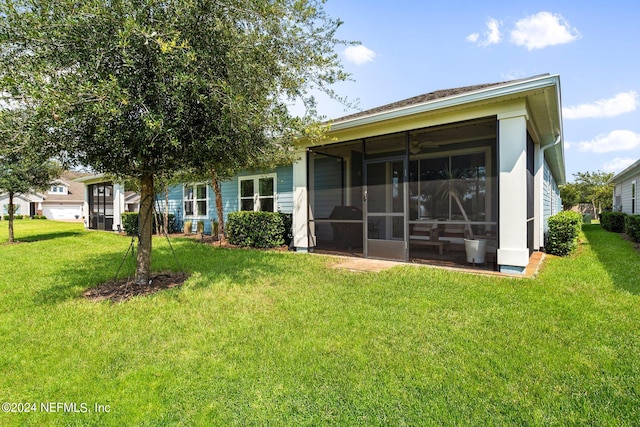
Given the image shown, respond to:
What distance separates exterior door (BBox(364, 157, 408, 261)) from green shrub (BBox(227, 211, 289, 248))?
285cm

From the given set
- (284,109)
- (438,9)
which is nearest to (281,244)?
(284,109)

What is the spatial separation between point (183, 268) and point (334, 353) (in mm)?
4466

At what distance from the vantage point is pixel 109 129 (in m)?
3.65

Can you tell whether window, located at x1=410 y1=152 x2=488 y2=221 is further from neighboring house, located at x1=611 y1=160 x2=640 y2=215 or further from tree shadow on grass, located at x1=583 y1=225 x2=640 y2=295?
neighboring house, located at x1=611 y1=160 x2=640 y2=215

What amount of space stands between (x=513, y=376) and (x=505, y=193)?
3738 millimetres

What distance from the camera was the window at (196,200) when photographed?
1253 cm

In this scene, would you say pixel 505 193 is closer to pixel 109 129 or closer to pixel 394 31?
pixel 394 31

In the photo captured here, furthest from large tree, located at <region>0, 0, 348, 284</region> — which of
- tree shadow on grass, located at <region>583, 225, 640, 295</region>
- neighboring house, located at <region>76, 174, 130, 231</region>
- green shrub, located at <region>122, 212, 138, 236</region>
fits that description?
neighboring house, located at <region>76, 174, 130, 231</region>

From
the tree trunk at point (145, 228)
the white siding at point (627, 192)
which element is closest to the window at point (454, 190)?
the tree trunk at point (145, 228)

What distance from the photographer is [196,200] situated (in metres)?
12.8

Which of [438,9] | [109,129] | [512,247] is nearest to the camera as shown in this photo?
[109,129]

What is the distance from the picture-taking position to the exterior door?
6457 millimetres

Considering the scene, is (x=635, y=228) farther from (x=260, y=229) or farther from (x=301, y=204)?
(x=260, y=229)

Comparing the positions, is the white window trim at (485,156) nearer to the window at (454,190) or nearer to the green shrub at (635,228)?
the window at (454,190)
